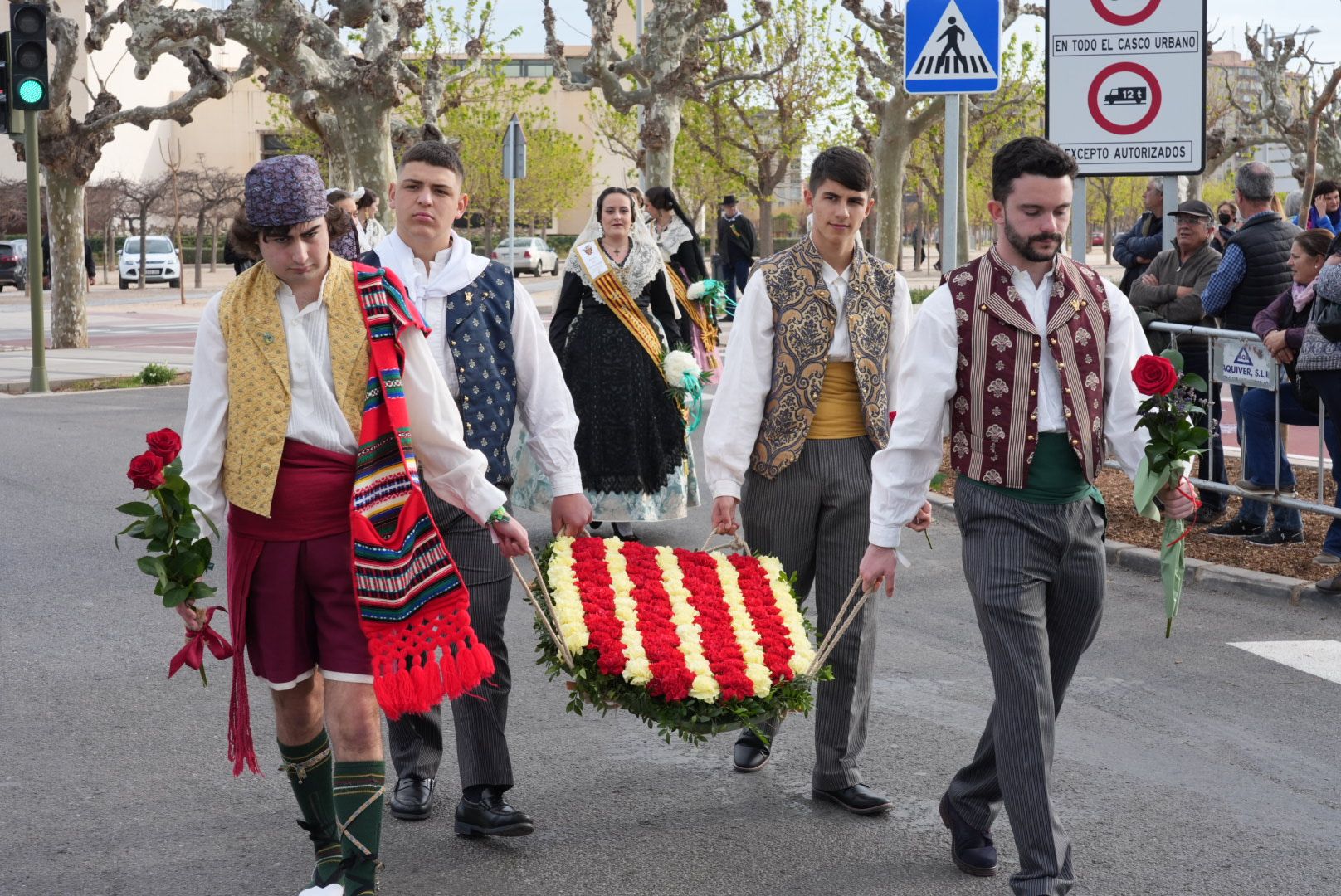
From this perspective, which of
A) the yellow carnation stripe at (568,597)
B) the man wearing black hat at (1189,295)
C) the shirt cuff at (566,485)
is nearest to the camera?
the yellow carnation stripe at (568,597)

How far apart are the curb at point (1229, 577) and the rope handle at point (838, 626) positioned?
296 cm

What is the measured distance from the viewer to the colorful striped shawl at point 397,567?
3.79 m

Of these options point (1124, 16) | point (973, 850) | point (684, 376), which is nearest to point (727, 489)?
point (973, 850)

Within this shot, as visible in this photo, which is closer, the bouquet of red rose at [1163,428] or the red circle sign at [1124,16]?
the bouquet of red rose at [1163,428]

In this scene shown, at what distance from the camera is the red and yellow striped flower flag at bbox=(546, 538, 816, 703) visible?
13.5 ft

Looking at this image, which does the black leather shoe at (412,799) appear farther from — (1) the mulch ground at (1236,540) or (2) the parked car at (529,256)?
(2) the parked car at (529,256)

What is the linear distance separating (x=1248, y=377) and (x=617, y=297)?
3727 mm

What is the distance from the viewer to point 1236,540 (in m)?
9.16

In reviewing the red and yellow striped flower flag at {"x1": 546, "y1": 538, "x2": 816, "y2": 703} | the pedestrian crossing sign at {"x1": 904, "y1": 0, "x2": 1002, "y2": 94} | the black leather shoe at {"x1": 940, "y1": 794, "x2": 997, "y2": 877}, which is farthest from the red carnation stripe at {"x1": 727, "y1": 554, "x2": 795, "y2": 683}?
the pedestrian crossing sign at {"x1": 904, "y1": 0, "x2": 1002, "y2": 94}

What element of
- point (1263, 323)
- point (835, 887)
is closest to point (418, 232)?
point (835, 887)

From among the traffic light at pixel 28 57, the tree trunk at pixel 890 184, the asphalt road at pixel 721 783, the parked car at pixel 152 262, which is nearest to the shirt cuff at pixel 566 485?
the asphalt road at pixel 721 783

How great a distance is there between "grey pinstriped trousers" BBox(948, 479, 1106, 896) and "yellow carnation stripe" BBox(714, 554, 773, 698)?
1.97 feet

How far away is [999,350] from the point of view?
4.02 m

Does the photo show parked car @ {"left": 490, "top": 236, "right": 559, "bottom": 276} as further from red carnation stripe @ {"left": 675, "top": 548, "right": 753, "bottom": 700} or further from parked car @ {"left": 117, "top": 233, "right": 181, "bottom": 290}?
red carnation stripe @ {"left": 675, "top": 548, "right": 753, "bottom": 700}
